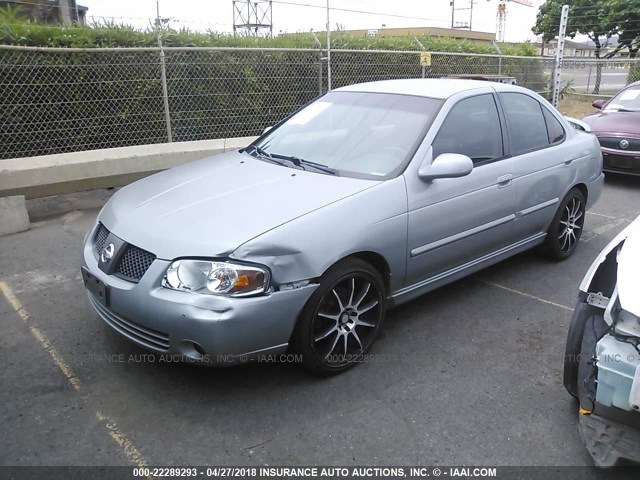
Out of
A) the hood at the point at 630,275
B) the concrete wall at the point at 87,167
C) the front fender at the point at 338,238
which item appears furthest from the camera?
the concrete wall at the point at 87,167

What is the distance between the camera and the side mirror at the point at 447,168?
3396mm

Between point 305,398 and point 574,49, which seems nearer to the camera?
point 305,398

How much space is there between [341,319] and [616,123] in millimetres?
6988

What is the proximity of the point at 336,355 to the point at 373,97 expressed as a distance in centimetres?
202

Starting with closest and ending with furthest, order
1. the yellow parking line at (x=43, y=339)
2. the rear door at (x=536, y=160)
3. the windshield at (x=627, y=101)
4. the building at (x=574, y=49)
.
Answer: the yellow parking line at (x=43, y=339)
the rear door at (x=536, y=160)
the windshield at (x=627, y=101)
the building at (x=574, y=49)

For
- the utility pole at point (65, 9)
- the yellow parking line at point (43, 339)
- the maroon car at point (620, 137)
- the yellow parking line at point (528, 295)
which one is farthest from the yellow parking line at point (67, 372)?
the utility pole at point (65, 9)

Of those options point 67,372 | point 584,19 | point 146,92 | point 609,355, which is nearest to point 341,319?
point 609,355

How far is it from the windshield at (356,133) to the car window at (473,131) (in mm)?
157

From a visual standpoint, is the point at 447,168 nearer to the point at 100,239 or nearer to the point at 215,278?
the point at 215,278

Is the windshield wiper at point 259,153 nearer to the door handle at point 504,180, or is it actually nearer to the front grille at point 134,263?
the front grille at point 134,263

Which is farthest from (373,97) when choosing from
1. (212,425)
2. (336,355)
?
(212,425)

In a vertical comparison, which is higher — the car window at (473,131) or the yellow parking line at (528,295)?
the car window at (473,131)

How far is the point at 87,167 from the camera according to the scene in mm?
6141

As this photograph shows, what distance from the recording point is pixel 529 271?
Answer: 4.82 metres
